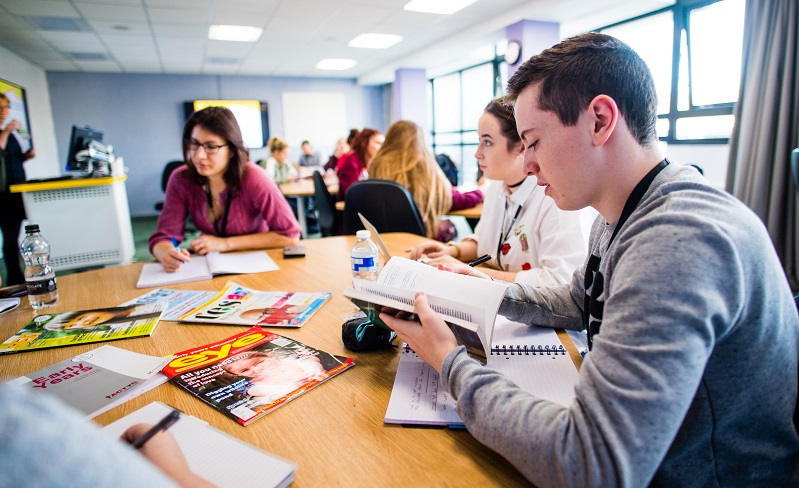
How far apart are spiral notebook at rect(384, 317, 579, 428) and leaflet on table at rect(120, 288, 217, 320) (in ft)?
2.20

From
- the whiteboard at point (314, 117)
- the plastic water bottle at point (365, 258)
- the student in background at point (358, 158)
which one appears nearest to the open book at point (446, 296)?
the plastic water bottle at point (365, 258)

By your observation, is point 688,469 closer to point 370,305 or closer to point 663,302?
point 663,302

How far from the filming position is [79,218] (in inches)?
162

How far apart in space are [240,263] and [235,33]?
5590mm

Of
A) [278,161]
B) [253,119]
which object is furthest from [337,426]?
[253,119]

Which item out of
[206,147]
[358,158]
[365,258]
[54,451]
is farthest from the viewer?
[358,158]

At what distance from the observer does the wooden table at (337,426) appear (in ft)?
2.06

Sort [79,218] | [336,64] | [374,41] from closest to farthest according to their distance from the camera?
[79,218]
[374,41]
[336,64]

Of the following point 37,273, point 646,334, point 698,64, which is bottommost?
point 37,273

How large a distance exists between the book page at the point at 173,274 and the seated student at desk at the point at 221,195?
0.22 m

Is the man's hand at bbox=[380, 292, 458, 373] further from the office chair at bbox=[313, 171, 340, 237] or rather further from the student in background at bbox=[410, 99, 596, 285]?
the office chair at bbox=[313, 171, 340, 237]

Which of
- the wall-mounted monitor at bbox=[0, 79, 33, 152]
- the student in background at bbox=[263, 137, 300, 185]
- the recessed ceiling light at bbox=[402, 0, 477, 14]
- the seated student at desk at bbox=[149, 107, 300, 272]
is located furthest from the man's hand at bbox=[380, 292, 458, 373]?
the wall-mounted monitor at bbox=[0, 79, 33, 152]

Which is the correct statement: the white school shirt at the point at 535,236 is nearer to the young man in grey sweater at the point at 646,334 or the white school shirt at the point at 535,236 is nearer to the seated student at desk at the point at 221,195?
the young man in grey sweater at the point at 646,334

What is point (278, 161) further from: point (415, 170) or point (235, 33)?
point (415, 170)
